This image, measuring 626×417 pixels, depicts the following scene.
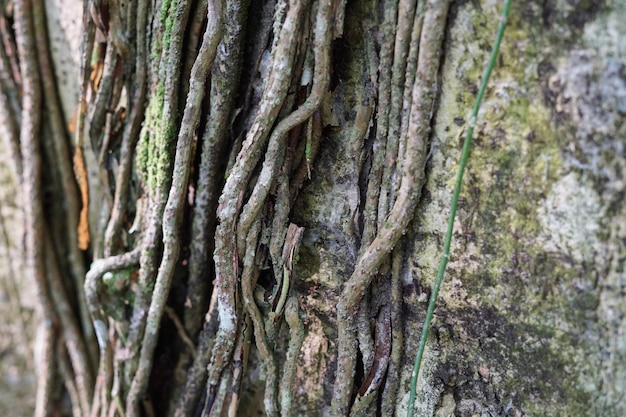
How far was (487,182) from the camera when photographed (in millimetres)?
794

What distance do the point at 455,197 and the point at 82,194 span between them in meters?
0.90

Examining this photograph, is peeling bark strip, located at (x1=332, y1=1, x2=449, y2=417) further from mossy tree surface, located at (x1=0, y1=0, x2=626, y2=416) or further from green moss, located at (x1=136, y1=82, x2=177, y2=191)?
green moss, located at (x1=136, y1=82, x2=177, y2=191)

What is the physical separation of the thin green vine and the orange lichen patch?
0.82 metres

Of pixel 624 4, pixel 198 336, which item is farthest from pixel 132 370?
pixel 624 4

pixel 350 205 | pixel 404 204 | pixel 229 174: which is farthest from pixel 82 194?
pixel 404 204

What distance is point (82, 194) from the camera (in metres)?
1.35

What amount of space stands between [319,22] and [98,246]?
2.34 feet

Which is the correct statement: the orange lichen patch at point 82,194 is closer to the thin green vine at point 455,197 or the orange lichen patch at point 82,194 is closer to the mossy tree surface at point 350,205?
the mossy tree surface at point 350,205

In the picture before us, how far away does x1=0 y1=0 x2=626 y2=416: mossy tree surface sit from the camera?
0.74m

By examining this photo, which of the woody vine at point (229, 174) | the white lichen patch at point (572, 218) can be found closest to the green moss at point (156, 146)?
the woody vine at point (229, 174)

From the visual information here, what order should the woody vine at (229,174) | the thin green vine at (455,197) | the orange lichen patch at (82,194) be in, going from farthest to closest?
1. the orange lichen patch at (82,194)
2. the woody vine at (229,174)
3. the thin green vine at (455,197)

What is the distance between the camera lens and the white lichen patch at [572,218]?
729mm

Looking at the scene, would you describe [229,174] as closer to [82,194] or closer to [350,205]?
[350,205]

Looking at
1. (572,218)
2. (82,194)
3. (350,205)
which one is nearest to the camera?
(572,218)
